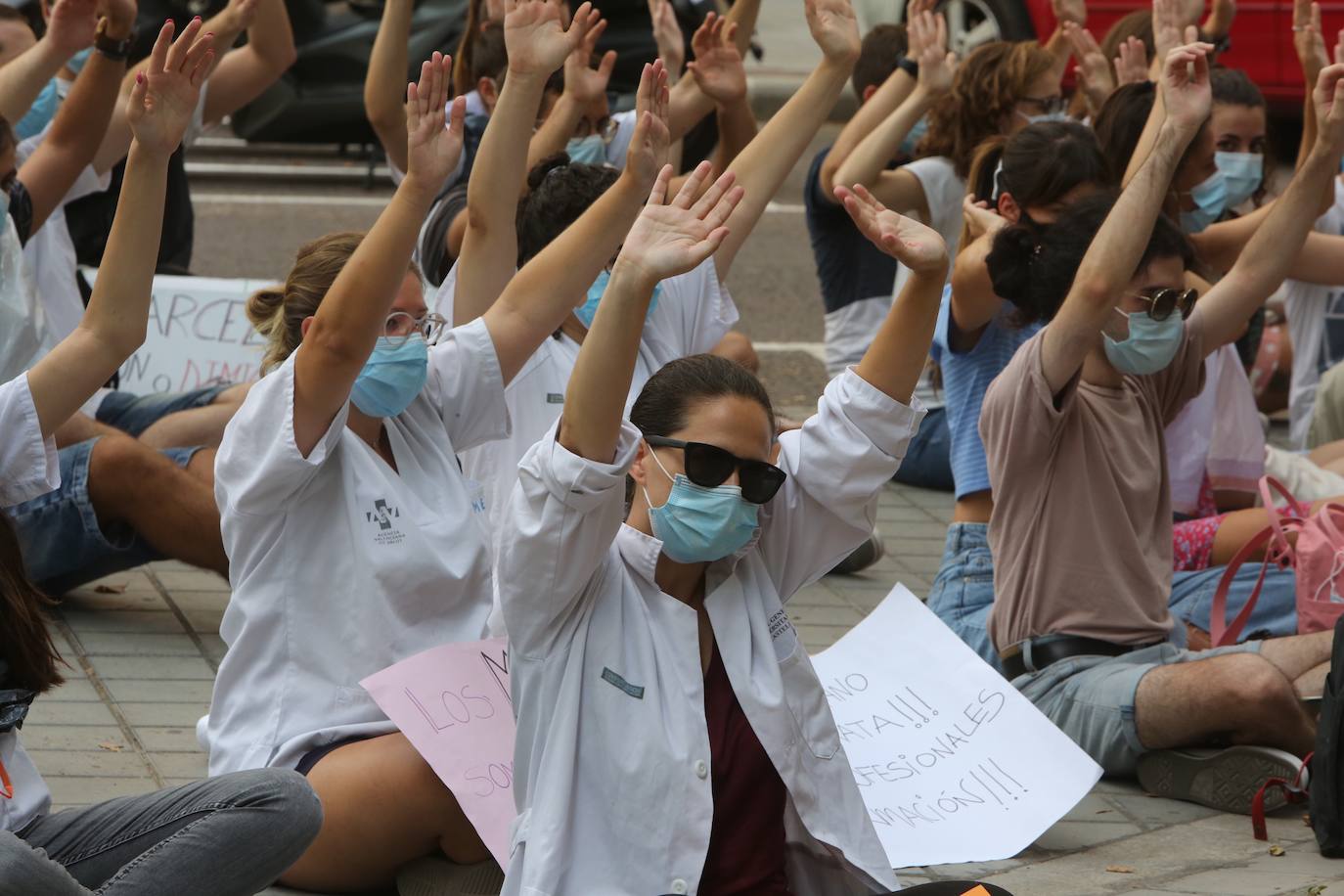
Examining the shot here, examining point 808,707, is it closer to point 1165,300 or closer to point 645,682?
point 645,682

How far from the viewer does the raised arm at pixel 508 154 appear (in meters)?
4.17

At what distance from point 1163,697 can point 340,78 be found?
8810mm

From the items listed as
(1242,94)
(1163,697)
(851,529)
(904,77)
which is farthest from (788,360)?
(851,529)

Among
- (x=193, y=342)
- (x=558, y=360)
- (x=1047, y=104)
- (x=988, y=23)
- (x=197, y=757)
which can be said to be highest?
(x=558, y=360)

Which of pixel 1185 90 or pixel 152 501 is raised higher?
pixel 1185 90

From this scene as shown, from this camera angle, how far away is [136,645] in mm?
5105

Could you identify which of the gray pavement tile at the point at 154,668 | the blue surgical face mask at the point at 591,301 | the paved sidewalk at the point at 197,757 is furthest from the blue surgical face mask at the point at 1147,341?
the gray pavement tile at the point at 154,668

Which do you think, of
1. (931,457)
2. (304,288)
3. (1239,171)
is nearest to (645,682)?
(304,288)

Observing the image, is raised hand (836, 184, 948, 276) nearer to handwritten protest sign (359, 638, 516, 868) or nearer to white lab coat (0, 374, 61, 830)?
→ handwritten protest sign (359, 638, 516, 868)

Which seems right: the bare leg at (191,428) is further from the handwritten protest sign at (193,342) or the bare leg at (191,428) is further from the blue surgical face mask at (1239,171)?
the blue surgical face mask at (1239,171)

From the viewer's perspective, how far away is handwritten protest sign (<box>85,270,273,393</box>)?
22.8 ft

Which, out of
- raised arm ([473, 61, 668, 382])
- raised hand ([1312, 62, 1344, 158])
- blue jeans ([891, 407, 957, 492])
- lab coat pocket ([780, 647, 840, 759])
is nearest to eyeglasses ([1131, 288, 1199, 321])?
raised hand ([1312, 62, 1344, 158])

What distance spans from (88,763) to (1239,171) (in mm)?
3868

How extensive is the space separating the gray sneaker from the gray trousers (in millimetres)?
2110
